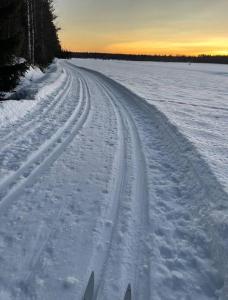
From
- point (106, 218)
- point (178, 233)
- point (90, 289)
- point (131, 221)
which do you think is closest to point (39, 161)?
point (106, 218)

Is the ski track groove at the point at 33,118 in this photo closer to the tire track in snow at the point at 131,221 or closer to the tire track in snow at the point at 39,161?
the tire track in snow at the point at 39,161

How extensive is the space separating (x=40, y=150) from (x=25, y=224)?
9.49 ft

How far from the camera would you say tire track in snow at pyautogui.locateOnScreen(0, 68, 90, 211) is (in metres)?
4.91

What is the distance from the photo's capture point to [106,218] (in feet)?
14.1

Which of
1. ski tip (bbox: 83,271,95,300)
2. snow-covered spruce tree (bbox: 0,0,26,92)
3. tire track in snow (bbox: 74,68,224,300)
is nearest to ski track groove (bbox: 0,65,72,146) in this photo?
snow-covered spruce tree (bbox: 0,0,26,92)

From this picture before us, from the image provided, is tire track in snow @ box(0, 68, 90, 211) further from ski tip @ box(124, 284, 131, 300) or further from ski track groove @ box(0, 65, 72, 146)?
ski tip @ box(124, 284, 131, 300)

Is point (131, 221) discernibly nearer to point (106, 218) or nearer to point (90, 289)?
point (106, 218)

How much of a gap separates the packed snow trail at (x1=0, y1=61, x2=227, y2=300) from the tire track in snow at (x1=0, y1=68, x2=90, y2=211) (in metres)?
0.02

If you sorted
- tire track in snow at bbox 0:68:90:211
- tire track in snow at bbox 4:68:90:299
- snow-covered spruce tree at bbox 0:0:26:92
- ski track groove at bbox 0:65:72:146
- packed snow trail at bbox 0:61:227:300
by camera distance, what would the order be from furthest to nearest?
snow-covered spruce tree at bbox 0:0:26:92, ski track groove at bbox 0:65:72:146, tire track in snow at bbox 0:68:90:211, packed snow trail at bbox 0:61:227:300, tire track in snow at bbox 4:68:90:299

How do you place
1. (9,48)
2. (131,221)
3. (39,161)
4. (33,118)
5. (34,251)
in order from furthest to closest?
(9,48)
(33,118)
(39,161)
(131,221)
(34,251)

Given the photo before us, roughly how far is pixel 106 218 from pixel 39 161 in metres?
2.38

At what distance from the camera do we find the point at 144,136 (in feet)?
27.9

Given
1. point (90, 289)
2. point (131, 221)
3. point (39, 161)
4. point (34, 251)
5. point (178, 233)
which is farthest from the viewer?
point (39, 161)

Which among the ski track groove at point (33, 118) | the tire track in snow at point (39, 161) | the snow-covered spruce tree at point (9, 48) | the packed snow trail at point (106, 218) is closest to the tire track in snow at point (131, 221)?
the packed snow trail at point (106, 218)
